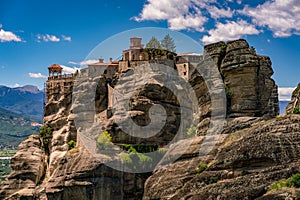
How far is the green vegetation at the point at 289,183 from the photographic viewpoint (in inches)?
1316

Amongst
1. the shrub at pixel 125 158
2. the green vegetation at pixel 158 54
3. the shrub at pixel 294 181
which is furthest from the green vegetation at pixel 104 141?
the shrub at pixel 294 181

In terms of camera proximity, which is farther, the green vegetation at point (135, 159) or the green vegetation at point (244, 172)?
the green vegetation at point (135, 159)

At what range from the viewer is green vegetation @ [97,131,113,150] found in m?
62.5

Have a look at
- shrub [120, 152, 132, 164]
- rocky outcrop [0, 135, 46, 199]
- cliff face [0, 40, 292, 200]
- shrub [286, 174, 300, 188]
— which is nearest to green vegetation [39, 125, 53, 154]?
cliff face [0, 40, 292, 200]

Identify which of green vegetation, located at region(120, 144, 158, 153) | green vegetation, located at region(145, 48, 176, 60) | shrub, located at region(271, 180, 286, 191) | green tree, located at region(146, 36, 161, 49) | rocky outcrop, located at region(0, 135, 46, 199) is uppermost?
green tree, located at region(146, 36, 161, 49)

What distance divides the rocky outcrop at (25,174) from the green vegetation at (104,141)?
57.5ft

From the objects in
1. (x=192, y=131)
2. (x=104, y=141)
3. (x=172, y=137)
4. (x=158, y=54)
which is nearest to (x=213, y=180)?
(x=192, y=131)

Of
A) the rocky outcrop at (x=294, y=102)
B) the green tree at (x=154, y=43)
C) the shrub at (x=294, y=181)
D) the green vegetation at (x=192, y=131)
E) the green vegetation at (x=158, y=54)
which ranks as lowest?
the shrub at (x=294, y=181)

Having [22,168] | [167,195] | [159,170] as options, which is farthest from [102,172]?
[22,168]

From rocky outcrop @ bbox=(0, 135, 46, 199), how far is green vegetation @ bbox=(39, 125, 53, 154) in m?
1.03

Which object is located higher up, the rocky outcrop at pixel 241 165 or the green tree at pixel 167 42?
the green tree at pixel 167 42

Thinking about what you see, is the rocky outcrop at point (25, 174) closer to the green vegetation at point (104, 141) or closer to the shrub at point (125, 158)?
the green vegetation at point (104, 141)

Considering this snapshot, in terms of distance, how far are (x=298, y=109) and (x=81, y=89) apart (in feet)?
137

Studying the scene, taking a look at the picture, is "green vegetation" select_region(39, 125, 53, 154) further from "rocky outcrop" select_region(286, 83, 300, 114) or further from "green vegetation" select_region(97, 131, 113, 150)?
"rocky outcrop" select_region(286, 83, 300, 114)
